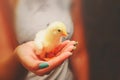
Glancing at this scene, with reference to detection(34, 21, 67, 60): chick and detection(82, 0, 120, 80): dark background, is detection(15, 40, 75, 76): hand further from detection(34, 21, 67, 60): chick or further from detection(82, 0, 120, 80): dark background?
detection(82, 0, 120, 80): dark background

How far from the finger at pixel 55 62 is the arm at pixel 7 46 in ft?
0.28

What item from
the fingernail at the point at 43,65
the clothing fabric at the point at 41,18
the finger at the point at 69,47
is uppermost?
the clothing fabric at the point at 41,18

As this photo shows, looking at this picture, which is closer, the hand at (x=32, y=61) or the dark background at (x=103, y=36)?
the hand at (x=32, y=61)

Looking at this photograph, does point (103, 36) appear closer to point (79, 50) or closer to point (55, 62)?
point (79, 50)

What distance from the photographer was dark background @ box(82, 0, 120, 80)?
144cm

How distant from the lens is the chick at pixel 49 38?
1330mm

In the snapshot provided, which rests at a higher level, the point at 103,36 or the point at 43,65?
the point at 103,36

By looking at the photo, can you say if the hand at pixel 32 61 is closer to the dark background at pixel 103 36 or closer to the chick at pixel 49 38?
the chick at pixel 49 38

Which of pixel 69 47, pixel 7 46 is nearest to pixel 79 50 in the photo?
pixel 69 47

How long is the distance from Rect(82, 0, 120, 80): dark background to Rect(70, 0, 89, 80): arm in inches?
0.9

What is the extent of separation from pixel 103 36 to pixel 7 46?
43 cm

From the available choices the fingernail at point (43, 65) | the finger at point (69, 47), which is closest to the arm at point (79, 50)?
the finger at point (69, 47)

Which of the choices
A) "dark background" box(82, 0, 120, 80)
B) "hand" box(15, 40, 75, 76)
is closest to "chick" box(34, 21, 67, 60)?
"hand" box(15, 40, 75, 76)

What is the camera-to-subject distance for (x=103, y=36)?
4.78 feet
